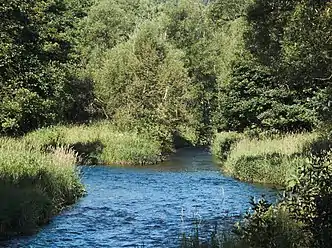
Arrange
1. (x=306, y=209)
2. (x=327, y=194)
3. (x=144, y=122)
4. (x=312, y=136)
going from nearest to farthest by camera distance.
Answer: (x=327, y=194), (x=306, y=209), (x=312, y=136), (x=144, y=122)

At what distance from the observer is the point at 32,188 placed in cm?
1561

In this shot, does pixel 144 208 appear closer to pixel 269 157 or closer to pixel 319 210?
pixel 269 157

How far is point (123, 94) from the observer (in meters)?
39.3

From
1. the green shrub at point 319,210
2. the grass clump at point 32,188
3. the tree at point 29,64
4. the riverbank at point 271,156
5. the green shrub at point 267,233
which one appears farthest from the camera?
the tree at point 29,64

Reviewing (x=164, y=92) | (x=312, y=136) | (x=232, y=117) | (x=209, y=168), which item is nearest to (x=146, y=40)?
(x=164, y=92)

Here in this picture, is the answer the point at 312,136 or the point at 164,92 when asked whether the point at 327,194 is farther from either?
the point at 164,92

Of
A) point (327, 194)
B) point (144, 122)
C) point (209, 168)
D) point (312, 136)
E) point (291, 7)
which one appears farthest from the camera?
Answer: point (144, 122)

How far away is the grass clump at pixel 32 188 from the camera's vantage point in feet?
44.6

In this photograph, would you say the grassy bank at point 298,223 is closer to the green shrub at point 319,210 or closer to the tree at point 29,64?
the green shrub at point 319,210

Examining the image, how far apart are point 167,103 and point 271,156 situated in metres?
15.1

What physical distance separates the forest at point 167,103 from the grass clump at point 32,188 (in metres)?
0.04

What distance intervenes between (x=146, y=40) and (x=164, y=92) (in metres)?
4.19

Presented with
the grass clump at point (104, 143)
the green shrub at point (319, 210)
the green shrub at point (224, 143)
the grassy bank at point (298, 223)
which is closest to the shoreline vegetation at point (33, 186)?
the grass clump at point (104, 143)

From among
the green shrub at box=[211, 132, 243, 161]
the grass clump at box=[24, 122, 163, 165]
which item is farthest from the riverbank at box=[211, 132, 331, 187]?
the grass clump at box=[24, 122, 163, 165]
